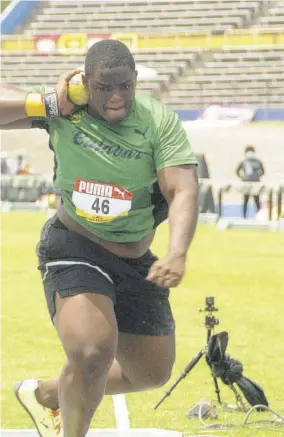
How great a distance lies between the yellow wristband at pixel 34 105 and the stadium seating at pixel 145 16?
40.6 metres

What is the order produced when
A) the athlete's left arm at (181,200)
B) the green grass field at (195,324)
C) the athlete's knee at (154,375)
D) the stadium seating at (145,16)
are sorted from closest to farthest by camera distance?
the athlete's left arm at (181,200) → the athlete's knee at (154,375) → the green grass field at (195,324) → the stadium seating at (145,16)

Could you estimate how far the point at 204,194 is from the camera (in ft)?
84.3

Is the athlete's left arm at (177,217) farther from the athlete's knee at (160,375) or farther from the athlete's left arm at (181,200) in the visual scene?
the athlete's knee at (160,375)

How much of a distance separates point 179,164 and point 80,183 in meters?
0.44

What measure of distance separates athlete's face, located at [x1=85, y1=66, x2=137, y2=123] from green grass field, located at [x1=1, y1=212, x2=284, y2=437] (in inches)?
101

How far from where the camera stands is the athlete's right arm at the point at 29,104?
201 inches

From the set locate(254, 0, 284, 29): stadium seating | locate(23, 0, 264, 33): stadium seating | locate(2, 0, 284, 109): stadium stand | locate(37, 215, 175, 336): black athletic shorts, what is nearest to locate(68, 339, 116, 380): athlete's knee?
locate(37, 215, 175, 336): black athletic shorts

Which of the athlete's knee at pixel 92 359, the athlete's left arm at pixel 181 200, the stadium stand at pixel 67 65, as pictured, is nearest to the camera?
the athlete's knee at pixel 92 359

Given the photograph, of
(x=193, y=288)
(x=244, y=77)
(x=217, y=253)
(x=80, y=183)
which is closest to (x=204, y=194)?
(x=217, y=253)

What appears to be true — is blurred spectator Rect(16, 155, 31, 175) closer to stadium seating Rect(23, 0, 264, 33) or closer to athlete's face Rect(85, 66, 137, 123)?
stadium seating Rect(23, 0, 264, 33)

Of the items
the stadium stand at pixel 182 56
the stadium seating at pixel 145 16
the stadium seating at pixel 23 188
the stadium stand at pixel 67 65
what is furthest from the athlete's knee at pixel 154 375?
the stadium seating at pixel 145 16

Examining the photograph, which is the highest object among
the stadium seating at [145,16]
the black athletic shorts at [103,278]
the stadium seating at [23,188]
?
the black athletic shorts at [103,278]

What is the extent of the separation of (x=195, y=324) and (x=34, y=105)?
297 inches

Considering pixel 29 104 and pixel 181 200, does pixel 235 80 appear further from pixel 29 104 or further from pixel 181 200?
pixel 181 200
